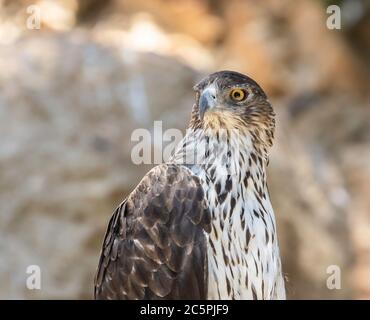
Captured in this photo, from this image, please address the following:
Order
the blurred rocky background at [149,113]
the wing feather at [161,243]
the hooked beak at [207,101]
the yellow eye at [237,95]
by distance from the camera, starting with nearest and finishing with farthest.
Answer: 1. the wing feather at [161,243]
2. the hooked beak at [207,101]
3. the yellow eye at [237,95]
4. the blurred rocky background at [149,113]

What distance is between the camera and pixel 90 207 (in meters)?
11.0

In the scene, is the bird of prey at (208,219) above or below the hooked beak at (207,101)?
below

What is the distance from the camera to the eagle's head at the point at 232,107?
19.9ft

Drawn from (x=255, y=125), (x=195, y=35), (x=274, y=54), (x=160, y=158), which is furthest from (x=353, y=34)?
(x=255, y=125)

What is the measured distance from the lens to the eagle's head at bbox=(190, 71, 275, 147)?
6.05m

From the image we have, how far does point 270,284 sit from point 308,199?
708 cm

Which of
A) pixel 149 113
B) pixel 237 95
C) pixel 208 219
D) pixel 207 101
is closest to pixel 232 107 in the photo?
pixel 237 95

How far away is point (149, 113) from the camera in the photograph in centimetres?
1191

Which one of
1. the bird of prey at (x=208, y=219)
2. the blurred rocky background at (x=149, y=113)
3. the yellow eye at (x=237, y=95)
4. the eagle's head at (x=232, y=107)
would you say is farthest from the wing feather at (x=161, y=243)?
the blurred rocky background at (x=149, y=113)

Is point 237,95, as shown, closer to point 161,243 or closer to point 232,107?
point 232,107

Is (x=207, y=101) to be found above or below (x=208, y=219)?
above

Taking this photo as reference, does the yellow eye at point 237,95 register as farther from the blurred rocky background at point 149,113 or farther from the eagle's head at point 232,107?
the blurred rocky background at point 149,113

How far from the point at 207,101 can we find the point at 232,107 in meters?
0.22
